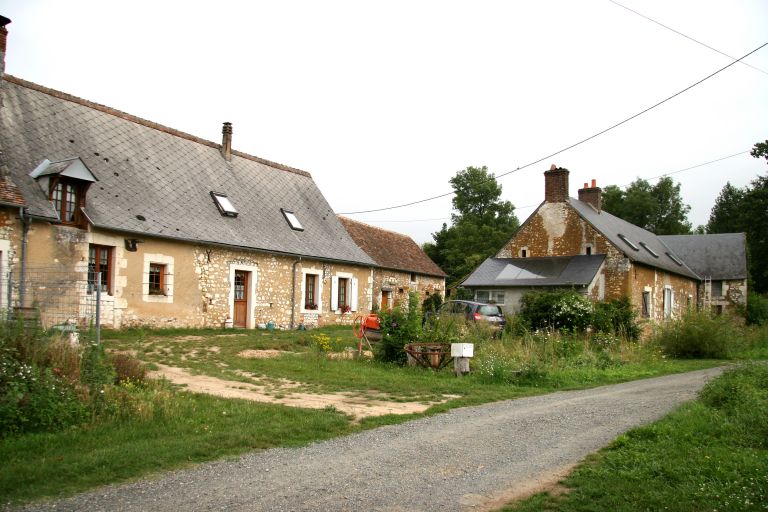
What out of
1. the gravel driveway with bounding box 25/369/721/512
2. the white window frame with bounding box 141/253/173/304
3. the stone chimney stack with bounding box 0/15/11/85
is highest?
the stone chimney stack with bounding box 0/15/11/85

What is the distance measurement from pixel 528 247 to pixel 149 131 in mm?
16941

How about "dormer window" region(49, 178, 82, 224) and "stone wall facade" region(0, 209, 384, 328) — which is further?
"dormer window" region(49, 178, 82, 224)

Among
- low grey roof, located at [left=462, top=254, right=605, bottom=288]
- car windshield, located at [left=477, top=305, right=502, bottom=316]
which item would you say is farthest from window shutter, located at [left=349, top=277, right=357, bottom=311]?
car windshield, located at [left=477, top=305, right=502, bottom=316]

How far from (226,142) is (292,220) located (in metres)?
3.88

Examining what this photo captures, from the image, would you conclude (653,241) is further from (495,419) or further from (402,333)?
(495,419)

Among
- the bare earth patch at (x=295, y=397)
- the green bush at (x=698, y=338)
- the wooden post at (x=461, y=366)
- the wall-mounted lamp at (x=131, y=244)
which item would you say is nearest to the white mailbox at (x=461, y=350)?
the wooden post at (x=461, y=366)

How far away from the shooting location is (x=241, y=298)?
20234 mm

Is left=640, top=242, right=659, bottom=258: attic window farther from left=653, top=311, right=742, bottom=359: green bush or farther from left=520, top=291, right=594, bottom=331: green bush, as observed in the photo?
left=653, top=311, right=742, bottom=359: green bush

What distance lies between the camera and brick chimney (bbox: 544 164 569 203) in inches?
1070

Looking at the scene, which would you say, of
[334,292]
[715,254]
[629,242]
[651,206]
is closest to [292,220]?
[334,292]

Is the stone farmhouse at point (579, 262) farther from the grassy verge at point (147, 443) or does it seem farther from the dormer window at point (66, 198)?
the grassy verge at point (147, 443)

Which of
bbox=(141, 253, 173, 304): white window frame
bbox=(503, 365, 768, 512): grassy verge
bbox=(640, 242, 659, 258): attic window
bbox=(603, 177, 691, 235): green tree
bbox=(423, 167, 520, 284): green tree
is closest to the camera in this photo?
bbox=(503, 365, 768, 512): grassy verge

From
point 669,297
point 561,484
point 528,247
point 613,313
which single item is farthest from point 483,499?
point 669,297

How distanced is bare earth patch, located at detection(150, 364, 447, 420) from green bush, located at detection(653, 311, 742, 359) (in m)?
11.8
